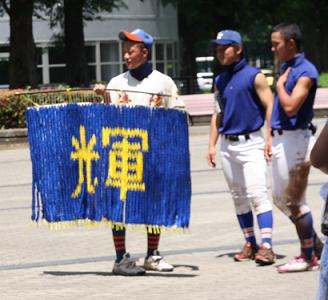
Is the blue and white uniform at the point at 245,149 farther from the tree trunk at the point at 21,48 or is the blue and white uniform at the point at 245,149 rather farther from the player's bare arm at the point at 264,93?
the tree trunk at the point at 21,48

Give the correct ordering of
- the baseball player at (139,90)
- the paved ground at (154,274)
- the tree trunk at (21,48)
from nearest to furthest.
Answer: the paved ground at (154,274), the baseball player at (139,90), the tree trunk at (21,48)

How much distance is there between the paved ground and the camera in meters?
8.49

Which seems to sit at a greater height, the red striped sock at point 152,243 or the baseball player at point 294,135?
the baseball player at point 294,135

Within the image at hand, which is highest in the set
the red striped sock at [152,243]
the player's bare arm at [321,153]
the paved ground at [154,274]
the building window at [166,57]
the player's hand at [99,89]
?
the player's bare arm at [321,153]

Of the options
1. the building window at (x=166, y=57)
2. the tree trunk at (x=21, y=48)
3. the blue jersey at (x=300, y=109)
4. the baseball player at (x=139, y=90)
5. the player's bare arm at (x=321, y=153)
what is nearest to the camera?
the player's bare arm at (x=321, y=153)

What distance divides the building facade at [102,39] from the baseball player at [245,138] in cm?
5245

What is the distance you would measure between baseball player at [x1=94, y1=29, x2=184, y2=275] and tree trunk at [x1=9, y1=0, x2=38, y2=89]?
3241 centimetres

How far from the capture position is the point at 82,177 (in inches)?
381

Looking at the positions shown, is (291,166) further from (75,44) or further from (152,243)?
(75,44)

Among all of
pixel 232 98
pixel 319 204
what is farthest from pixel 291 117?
pixel 319 204

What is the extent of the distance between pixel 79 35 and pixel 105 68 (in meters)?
18.4

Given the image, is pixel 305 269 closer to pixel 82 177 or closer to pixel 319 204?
pixel 82 177

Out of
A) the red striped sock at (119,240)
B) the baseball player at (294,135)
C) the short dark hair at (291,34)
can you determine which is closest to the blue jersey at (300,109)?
the baseball player at (294,135)

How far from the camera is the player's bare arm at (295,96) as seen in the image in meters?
9.02
